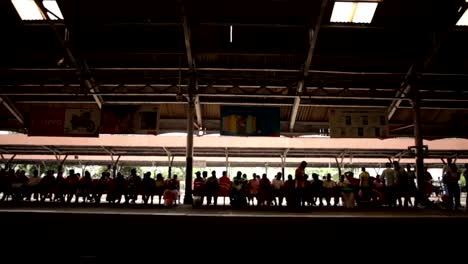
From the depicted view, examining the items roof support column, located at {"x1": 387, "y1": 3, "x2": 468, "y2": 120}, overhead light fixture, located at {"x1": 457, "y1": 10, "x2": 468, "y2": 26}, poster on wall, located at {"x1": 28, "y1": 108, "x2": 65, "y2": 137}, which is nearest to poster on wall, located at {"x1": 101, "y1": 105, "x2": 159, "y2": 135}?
poster on wall, located at {"x1": 28, "y1": 108, "x2": 65, "y2": 137}

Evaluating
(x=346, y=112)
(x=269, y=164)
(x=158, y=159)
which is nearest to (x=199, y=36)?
(x=346, y=112)

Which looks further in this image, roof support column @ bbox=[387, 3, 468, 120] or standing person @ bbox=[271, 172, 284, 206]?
standing person @ bbox=[271, 172, 284, 206]

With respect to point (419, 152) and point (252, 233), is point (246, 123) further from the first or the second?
point (252, 233)

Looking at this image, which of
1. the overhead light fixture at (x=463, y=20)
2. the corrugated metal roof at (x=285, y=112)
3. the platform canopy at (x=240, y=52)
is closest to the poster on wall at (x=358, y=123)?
the platform canopy at (x=240, y=52)

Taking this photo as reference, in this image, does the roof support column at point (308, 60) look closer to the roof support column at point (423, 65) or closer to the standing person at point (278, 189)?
the standing person at point (278, 189)

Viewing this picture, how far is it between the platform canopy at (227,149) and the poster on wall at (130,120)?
5.86 feet

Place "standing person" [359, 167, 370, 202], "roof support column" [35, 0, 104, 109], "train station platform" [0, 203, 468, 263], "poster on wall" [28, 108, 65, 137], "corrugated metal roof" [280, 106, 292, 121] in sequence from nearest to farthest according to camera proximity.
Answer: "train station platform" [0, 203, 468, 263]
"standing person" [359, 167, 370, 202]
"roof support column" [35, 0, 104, 109]
"poster on wall" [28, 108, 65, 137]
"corrugated metal roof" [280, 106, 292, 121]

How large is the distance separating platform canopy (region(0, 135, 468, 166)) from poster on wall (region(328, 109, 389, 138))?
1.80 metres

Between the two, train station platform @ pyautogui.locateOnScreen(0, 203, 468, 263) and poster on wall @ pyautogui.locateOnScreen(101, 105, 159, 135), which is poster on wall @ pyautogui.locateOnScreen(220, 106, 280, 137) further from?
train station platform @ pyautogui.locateOnScreen(0, 203, 468, 263)

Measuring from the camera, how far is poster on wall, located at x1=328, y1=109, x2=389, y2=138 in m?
11.5

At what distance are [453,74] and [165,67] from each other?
33.6 ft

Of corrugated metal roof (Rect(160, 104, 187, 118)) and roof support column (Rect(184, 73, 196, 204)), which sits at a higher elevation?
corrugated metal roof (Rect(160, 104, 187, 118))

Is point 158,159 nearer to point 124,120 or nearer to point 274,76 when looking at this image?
point 124,120

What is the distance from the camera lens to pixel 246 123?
37.5ft
